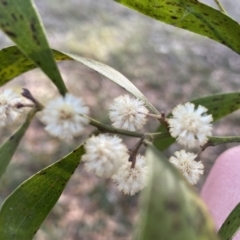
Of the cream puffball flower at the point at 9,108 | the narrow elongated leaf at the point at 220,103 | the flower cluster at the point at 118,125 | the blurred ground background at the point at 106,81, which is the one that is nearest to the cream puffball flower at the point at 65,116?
the flower cluster at the point at 118,125

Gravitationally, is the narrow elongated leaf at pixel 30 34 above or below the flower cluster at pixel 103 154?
above

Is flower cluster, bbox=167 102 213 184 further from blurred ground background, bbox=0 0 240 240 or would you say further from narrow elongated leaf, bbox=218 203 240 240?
blurred ground background, bbox=0 0 240 240

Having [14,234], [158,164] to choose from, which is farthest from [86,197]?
[158,164]

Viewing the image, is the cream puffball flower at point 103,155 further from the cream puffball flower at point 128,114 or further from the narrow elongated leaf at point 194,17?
the narrow elongated leaf at point 194,17

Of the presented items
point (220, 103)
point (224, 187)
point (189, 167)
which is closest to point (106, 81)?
point (224, 187)

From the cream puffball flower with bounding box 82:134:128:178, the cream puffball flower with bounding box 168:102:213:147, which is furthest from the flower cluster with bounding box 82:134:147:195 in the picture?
the cream puffball flower with bounding box 168:102:213:147

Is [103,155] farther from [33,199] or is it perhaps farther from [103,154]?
[33,199]
